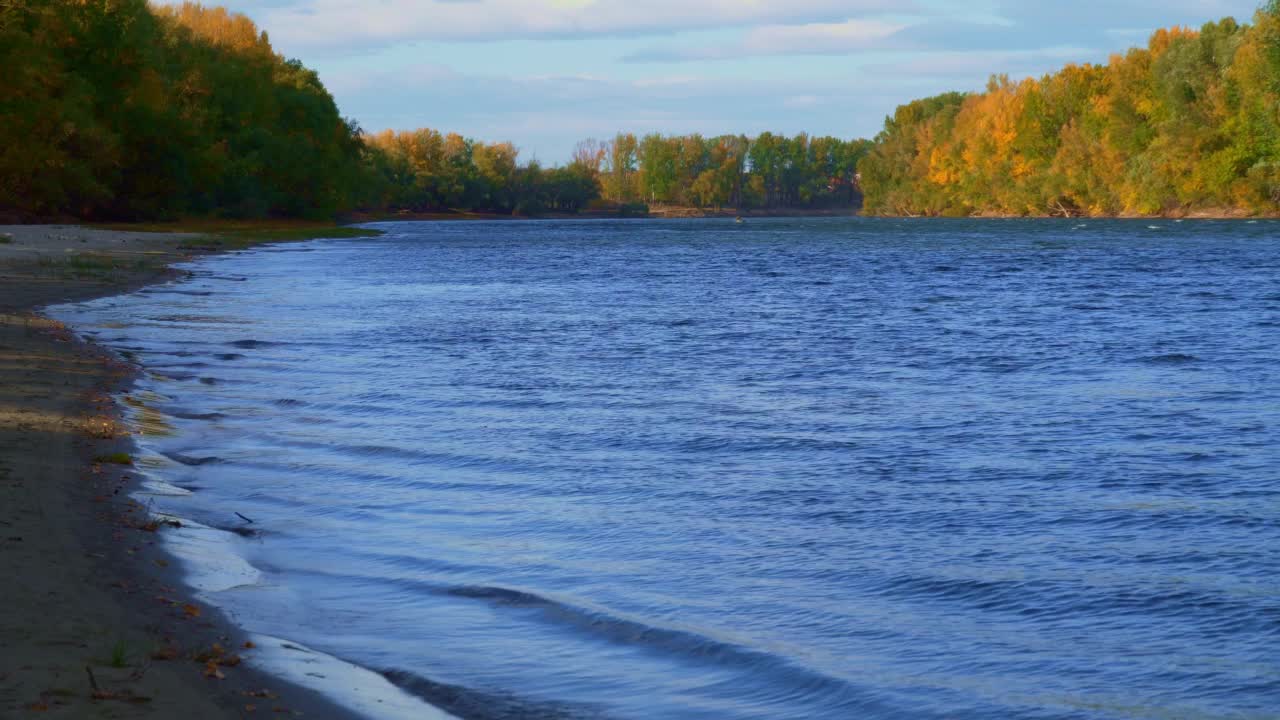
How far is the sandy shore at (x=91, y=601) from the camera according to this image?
5.33 m

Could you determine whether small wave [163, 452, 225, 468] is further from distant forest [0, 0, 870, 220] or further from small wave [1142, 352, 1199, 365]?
distant forest [0, 0, 870, 220]

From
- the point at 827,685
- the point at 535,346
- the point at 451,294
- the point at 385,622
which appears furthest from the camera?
the point at 451,294

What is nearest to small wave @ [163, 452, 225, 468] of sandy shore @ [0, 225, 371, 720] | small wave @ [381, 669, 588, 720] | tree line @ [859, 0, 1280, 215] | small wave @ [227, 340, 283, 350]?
sandy shore @ [0, 225, 371, 720]

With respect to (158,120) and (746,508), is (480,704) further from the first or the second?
(158,120)

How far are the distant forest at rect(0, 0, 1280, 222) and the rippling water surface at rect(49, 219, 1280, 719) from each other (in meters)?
40.9

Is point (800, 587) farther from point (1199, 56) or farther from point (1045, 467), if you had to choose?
point (1199, 56)

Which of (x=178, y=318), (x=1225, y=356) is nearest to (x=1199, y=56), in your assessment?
(x=1225, y=356)

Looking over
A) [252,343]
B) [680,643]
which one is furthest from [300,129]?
[680,643]

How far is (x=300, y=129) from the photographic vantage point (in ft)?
350

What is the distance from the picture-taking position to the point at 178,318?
86.8 feet

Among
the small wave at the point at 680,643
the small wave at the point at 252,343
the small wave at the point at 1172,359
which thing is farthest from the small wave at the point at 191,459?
the small wave at the point at 1172,359

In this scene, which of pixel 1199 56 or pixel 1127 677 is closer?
pixel 1127 677

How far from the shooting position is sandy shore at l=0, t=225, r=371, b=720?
5.33 meters

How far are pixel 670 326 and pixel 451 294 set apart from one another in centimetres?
1281
